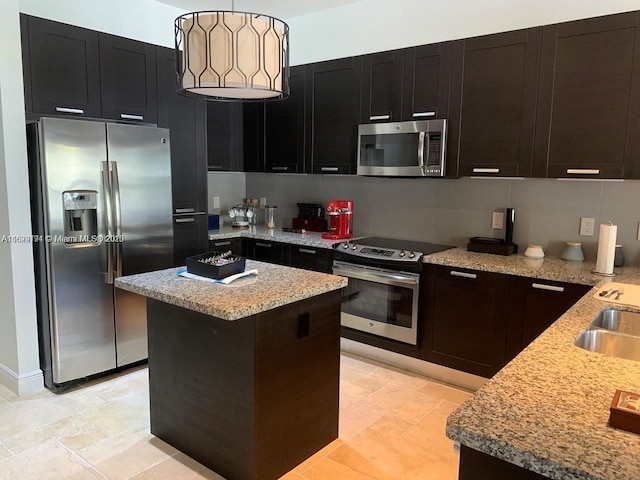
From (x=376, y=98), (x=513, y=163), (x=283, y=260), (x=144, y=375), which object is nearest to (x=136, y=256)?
(x=144, y=375)

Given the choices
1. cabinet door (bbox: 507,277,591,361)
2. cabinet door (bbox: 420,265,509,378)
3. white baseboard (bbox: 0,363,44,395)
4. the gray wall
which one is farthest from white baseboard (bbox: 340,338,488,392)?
white baseboard (bbox: 0,363,44,395)

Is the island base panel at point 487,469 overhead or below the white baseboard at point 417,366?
overhead

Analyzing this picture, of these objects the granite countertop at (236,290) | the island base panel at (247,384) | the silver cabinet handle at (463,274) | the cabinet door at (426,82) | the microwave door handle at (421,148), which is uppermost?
the cabinet door at (426,82)

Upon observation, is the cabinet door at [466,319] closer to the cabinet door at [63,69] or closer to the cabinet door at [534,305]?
the cabinet door at [534,305]

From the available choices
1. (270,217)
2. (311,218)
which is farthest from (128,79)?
(311,218)

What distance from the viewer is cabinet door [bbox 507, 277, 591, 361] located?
8.96 ft

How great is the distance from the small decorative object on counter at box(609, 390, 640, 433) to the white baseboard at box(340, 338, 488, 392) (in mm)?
2171

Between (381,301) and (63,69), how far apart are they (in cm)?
264

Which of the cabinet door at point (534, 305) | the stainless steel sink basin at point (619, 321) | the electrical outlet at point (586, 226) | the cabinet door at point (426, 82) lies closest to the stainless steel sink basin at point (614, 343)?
the stainless steel sink basin at point (619, 321)

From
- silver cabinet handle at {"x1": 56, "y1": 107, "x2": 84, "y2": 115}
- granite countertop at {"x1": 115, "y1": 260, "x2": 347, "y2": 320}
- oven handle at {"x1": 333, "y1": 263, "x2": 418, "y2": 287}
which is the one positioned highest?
silver cabinet handle at {"x1": 56, "y1": 107, "x2": 84, "y2": 115}

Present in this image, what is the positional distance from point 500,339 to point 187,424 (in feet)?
6.26

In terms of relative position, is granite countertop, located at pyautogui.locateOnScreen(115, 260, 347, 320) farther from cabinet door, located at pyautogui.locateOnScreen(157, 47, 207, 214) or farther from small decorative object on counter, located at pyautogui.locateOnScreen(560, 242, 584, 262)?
small decorative object on counter, located at pyautogui.locateOnScreen(560, 242, 584, 262)

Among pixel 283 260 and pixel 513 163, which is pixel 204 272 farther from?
pixel 513 163

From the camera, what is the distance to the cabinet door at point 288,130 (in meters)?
4.13
